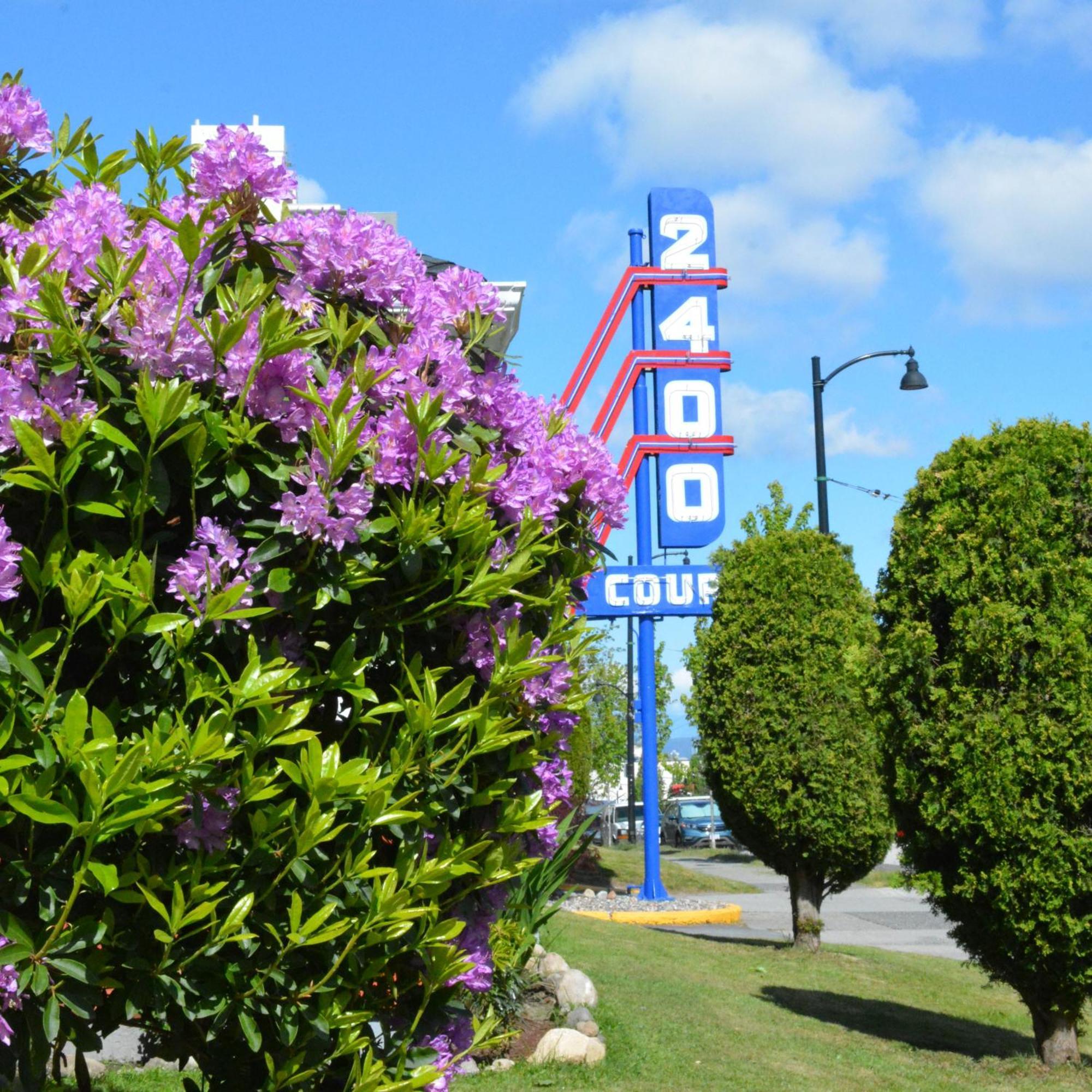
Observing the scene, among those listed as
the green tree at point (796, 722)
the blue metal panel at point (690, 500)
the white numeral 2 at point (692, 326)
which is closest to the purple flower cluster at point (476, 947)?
the green tree at point (796, 722)

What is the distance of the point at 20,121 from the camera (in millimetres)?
2918

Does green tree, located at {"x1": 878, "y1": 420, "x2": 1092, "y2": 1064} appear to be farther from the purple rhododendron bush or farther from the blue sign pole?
the blue sign pole

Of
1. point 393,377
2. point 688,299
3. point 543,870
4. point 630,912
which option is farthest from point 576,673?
point 688,299

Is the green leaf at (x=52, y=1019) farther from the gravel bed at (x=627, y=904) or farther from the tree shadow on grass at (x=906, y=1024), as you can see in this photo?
the gravel bed at (x=627, y=904)

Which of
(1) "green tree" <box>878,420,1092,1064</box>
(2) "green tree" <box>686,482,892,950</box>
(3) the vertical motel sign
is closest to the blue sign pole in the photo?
(3) the vertical motel sign

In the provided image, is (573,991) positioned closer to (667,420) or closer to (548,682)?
(548,682)

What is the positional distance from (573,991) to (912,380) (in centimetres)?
1277

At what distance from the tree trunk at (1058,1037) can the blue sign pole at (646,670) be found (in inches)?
393

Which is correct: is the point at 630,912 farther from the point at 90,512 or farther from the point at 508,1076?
the point at 90,512

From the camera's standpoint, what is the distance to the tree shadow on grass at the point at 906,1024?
9.37 meters

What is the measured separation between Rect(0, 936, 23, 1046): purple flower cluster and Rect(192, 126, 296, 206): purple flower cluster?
1.67m

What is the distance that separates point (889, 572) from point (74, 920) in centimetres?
768

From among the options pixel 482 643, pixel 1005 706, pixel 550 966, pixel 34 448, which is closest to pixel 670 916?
pixel 550 966

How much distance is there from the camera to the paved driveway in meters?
17.5
